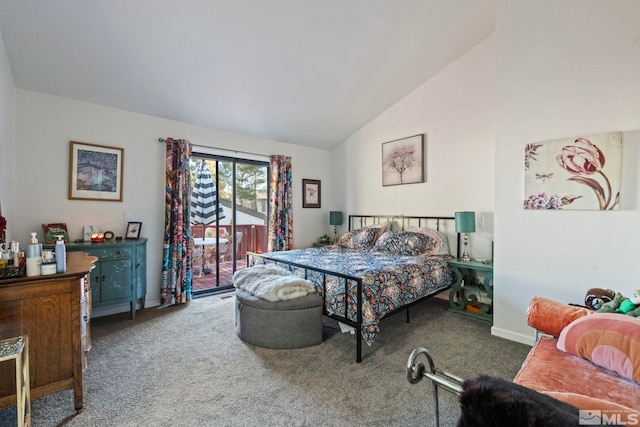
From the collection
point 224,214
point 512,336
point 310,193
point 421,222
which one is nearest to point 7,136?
point 224,214

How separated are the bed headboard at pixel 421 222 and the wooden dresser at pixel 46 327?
3.92m

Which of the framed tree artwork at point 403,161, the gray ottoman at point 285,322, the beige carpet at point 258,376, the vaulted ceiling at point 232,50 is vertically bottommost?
the beige carpet at point 258,376

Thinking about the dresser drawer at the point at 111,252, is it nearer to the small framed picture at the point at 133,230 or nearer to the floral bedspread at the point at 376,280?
the small framed picture at the point at 133,230

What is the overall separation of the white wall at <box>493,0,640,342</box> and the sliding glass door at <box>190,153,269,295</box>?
3658 millimetres

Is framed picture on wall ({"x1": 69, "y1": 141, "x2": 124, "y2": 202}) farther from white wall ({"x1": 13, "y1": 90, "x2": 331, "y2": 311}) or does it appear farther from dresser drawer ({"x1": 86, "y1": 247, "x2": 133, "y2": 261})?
dresser drawer ({"x1": 86, "y1": 247, "x2": 133, "y2": 261})

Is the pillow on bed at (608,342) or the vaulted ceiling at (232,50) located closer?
the pillow on bed at (608,342)

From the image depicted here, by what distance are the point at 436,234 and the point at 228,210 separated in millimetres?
3239

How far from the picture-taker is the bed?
249 centimetres

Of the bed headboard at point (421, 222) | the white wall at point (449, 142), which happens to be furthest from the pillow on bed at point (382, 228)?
the white wall at point (449, 142)

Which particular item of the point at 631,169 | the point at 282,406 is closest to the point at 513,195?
the point at 631,169

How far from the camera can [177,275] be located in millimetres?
3914

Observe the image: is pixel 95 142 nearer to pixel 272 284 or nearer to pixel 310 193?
pixel 272 284

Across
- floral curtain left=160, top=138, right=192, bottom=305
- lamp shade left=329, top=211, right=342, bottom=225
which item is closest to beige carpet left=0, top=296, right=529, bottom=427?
floral curtain left=160, top=138, right=192, bottom=305

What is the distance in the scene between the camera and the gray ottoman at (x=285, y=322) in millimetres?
2613
